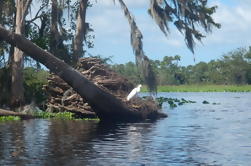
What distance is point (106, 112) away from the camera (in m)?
34.7

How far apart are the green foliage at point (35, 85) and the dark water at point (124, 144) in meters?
11.3

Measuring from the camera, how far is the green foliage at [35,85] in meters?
43.6

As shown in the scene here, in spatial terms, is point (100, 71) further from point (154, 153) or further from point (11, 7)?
point (154, 153)

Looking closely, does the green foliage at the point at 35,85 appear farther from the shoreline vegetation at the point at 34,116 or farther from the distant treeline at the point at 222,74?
the distant treeline at the point at 222,74

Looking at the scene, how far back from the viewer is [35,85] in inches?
1732

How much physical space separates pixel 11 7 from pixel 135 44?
53.2 feet

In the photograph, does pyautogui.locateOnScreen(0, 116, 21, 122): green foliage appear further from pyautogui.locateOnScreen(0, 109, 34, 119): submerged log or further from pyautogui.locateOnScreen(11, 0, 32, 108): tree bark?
pyautogui.locateOnScreen(11, 0, 32, 108): tree bark

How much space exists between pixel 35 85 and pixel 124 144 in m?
22.5

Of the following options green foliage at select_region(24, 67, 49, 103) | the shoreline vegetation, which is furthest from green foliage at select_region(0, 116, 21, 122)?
green foliage at select_region(24, 67, 49, 103)

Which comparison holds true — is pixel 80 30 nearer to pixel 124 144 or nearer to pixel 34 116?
pixel 34 116

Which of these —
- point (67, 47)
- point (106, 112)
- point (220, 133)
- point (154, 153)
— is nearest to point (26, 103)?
point (67, 47)

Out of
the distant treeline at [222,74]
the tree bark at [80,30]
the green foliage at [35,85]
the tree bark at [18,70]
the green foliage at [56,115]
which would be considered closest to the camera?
the green foliage at [56,115]

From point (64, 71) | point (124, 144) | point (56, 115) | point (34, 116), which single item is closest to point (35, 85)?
point (56, 115)

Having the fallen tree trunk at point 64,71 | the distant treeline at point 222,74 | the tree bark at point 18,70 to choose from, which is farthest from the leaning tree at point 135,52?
the distant treeline at point 222,74
